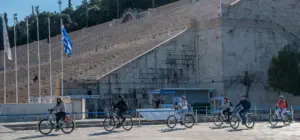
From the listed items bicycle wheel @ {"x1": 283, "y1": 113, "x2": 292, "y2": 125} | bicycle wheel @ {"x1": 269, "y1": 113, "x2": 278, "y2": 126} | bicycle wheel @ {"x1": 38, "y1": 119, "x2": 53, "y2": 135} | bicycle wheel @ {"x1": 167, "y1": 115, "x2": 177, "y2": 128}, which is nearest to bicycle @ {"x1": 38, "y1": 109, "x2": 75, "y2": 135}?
bicycle wheel @ {"x1": 38, "y1": 119, "x2": 53, "y2": 135}

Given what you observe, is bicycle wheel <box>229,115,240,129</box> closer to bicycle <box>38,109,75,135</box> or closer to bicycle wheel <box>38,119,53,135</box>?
bicycle <box>38,109,75,135</box>

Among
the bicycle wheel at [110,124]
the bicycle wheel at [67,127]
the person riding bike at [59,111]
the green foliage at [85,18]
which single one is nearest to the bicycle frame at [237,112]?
the bicycle wheel at [110,124]

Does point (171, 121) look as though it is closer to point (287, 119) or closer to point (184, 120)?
point (184, 120)

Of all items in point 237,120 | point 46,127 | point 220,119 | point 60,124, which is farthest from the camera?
point 220,119

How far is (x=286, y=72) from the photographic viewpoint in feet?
139

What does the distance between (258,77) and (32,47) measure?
42.3m

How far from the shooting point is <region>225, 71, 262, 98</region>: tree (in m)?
42.9

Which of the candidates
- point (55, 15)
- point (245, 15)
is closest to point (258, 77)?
Result: point (245, 15)

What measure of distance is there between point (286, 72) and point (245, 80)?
10.9 feet

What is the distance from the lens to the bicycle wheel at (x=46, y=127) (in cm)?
2148

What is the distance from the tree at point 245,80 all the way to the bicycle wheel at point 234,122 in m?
18.3

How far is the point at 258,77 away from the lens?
44375mm

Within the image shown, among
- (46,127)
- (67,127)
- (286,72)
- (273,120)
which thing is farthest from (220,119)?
(286,72)

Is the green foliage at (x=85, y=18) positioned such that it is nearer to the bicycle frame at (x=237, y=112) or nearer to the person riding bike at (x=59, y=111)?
the bicycle frame at (x=237, y=112)
